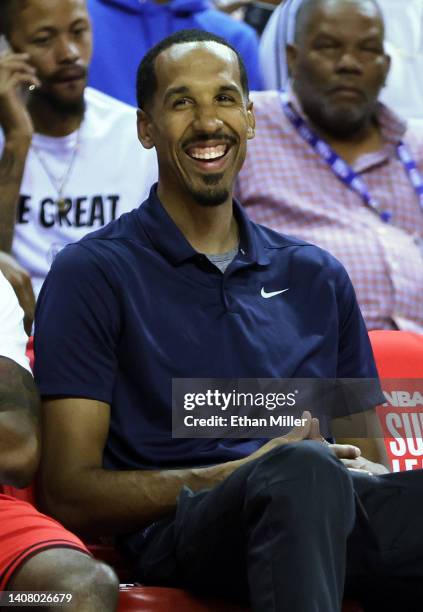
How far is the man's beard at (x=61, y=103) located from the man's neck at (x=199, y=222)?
2.61 ft

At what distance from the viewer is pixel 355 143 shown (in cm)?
345

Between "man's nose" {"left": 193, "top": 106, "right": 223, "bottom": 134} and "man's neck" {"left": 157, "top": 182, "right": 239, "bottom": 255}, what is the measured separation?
0.13m

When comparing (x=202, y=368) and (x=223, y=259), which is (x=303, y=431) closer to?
(x=202, y=368)

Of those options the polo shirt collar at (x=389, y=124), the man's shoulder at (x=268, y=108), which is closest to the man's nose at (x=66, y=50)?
the man's shoulder at (x=268, y=108)

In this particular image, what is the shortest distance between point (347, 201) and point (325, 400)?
3.16 ft

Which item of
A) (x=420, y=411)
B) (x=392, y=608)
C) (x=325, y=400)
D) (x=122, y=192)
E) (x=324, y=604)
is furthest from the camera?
(x=122, y=192)

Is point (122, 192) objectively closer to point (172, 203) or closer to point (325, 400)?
point (172, 203)

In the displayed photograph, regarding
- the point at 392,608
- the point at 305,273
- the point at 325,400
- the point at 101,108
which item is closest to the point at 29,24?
the point at 101,108

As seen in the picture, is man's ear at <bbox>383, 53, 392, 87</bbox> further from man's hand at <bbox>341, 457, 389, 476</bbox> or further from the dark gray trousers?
the dark gray trousers

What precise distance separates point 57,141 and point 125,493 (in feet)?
4.13

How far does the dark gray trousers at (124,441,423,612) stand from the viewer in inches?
72.2

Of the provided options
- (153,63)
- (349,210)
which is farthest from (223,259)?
(349,210)

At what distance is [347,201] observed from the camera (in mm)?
3334

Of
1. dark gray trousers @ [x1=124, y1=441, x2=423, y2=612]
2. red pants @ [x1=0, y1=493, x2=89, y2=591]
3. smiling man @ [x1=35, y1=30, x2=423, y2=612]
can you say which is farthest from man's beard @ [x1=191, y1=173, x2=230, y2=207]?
red pants @ [x1=0, y1=493, x2=89, y2=591]
